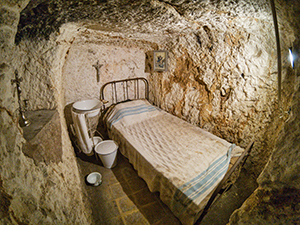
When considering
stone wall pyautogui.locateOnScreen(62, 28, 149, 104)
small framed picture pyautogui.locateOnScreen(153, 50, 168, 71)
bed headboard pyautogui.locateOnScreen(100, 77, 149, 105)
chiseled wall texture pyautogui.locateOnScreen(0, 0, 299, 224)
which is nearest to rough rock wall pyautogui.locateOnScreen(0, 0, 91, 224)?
chiseled wall texture pyautogui.locateOnScreen(0, 0, 299, 224)

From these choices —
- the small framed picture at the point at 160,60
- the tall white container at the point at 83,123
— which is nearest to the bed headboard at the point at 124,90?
the small framed picture at the point at 160,60

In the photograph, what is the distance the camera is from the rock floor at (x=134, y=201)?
218 centimetres

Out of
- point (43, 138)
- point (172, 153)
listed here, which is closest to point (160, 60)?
point (172, 153)

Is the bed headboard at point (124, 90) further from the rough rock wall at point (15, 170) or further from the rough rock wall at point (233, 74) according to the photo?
the rough rock wall at point (15, 170)

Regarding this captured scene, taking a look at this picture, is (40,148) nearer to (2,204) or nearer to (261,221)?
(2,204)

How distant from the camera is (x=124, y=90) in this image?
4.25 meters

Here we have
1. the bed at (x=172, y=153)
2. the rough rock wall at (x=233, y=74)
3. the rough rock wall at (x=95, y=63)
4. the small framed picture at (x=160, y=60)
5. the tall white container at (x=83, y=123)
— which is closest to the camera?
the bed at (x=172, y=153)

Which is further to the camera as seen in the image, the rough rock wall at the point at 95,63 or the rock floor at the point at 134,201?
the rough rock wall at the point at 95,63

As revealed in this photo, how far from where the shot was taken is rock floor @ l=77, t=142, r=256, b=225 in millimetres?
2184

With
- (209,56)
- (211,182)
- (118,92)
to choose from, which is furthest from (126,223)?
(209,56)

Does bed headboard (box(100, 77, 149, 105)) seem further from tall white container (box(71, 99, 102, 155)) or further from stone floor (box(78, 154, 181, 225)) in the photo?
stone floor (box(78, 154, 181, 225))

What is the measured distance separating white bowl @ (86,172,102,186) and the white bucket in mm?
277

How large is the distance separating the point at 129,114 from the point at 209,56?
2.25 meters

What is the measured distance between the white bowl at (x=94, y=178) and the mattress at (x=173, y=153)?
0.68 m
